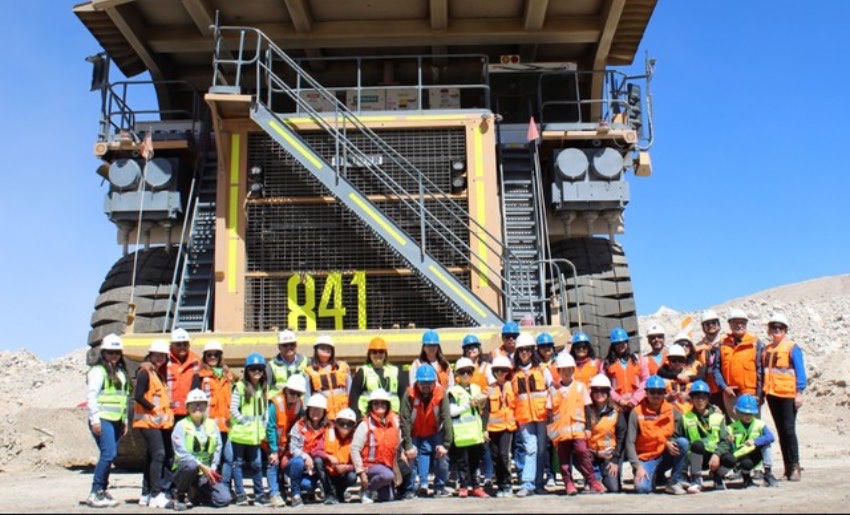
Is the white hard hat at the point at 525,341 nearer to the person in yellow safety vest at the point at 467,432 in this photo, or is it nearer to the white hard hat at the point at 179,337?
the person in yellow safety vest at the point at 467,432

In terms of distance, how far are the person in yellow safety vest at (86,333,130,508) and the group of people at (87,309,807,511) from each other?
1 centimetres

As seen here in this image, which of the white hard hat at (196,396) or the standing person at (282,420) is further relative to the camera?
the standing person at (282,420)

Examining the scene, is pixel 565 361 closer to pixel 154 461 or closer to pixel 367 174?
pixel 154 461

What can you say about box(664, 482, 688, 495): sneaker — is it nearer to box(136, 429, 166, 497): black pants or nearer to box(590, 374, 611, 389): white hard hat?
box(590, 374, 611, 389): white hard hat

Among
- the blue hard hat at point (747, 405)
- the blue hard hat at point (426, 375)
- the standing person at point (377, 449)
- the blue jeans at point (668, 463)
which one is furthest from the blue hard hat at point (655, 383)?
the standing person at point (377, 449)

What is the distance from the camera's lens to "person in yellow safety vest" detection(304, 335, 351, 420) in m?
8.29

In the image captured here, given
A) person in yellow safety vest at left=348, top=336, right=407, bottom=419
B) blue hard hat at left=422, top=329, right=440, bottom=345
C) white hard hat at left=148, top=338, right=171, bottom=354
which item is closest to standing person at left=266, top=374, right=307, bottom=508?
person in yellow safety vest at left=348, top=336, right=407, bottom=419

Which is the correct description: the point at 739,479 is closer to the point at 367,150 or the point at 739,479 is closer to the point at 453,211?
the point at 453,211

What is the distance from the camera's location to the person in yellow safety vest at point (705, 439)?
7926mm

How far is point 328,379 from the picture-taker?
328 inches

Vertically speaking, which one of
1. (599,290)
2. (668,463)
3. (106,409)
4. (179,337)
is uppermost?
(599,290)

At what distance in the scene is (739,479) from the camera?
8.71 metres

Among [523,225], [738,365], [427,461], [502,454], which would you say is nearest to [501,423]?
[502,454]

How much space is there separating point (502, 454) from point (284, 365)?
6.78 ft
